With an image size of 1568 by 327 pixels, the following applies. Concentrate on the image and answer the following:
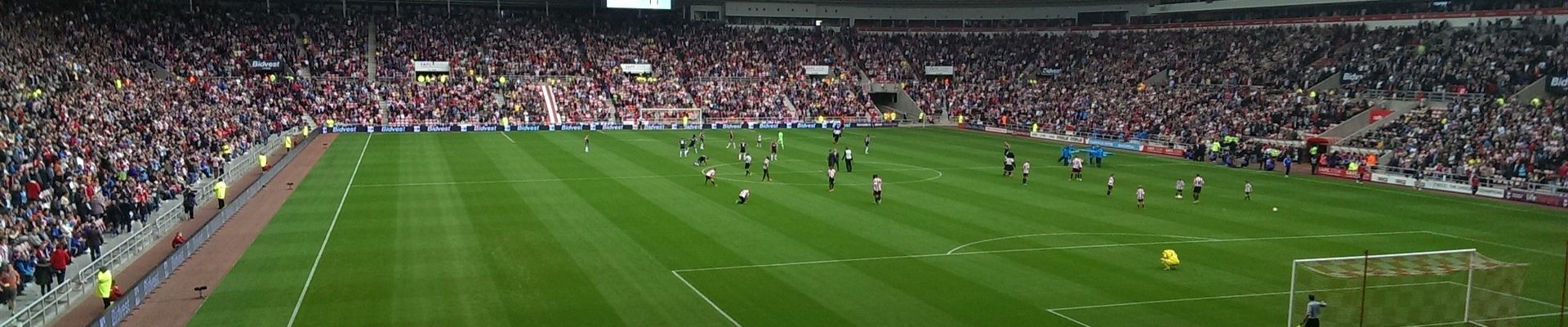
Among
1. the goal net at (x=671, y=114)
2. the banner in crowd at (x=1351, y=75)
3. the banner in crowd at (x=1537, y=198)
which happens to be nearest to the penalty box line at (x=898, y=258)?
the banner in crowd at (x=1537, y=198)

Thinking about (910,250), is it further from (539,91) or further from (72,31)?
(539,91)

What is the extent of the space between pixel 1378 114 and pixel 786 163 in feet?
100

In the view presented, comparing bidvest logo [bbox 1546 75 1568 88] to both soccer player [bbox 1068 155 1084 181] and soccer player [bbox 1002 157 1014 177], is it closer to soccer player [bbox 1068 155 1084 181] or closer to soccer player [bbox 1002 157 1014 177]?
soccer player [bbox 1068 155 1084 181]

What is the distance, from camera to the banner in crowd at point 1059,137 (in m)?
64.7

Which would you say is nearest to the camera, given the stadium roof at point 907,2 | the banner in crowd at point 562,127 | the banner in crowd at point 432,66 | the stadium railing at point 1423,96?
the stadium railing at point 1423,96

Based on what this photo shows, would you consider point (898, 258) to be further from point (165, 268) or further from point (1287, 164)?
point (1287, 164)

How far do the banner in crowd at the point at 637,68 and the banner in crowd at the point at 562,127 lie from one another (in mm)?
11140

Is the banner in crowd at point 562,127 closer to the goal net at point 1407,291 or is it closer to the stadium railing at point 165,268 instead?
the stadium railing at point 165,268

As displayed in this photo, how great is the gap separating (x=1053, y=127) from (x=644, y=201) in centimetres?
4337

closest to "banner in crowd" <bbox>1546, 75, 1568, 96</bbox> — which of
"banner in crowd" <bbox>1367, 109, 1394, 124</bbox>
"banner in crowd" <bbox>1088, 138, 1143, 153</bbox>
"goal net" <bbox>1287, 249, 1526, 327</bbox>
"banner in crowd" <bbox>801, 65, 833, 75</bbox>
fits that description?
"banner in crowd" <bbox>1367, 109, 1394, 124</bbox>

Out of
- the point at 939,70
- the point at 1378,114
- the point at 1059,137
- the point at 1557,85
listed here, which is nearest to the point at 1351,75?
the point at 1378,114

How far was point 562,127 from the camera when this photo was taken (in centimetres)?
7306

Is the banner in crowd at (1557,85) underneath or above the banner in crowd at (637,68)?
underneath

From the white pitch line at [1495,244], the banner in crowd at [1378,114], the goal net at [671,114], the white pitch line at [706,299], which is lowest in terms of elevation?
the white pitch line at [706,299]
